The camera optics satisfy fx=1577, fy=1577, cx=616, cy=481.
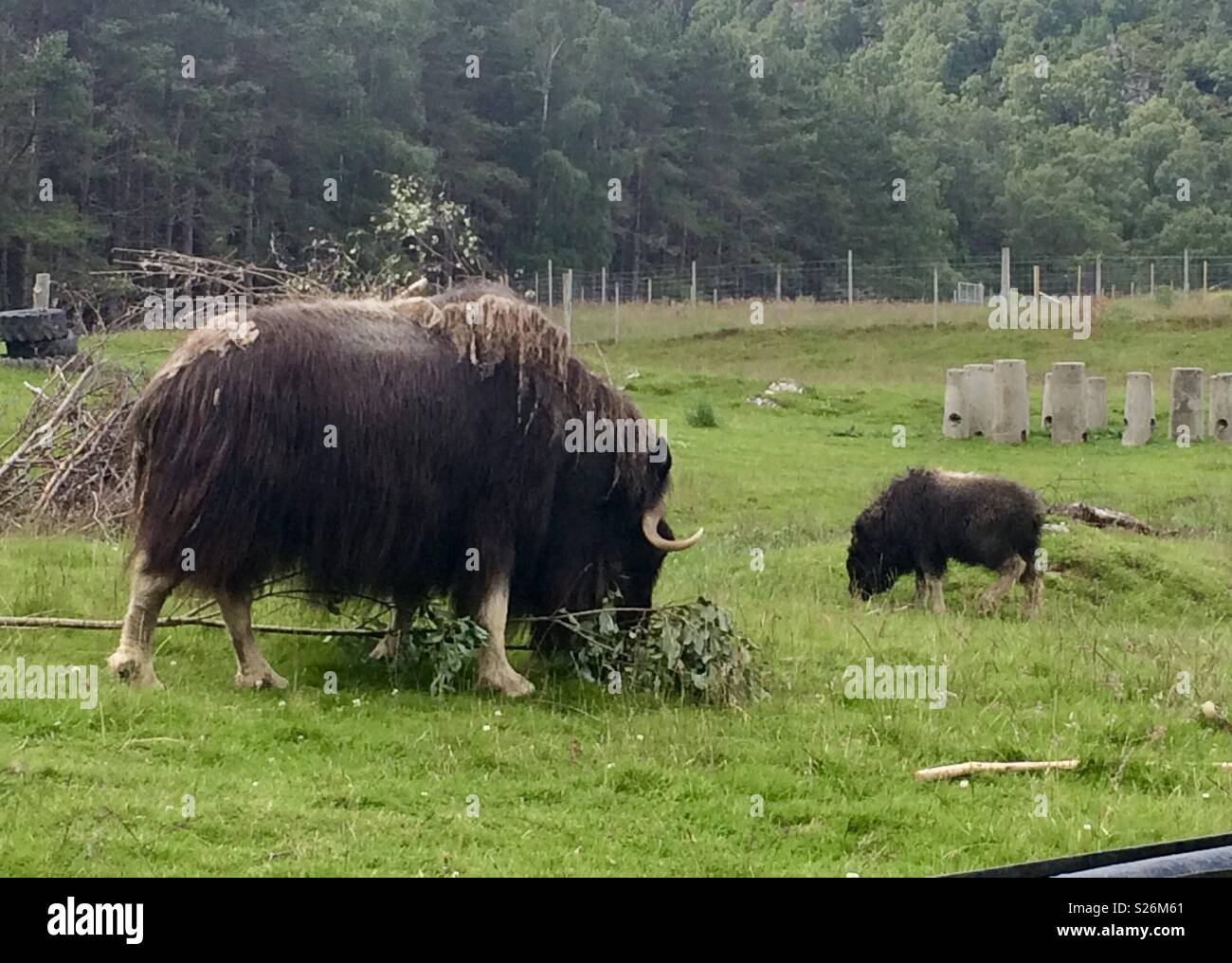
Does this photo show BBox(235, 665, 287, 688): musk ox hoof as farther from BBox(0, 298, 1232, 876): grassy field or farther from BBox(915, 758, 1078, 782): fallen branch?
BBox(915, 758, 1078, 782): fallen branch

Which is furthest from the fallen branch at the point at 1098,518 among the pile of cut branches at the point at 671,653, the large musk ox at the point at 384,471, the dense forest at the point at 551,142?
the dense forest at the point at 551,142

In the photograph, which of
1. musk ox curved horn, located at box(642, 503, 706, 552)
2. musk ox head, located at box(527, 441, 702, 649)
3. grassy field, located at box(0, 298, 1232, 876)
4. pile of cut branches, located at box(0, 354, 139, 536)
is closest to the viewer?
grassy field, located at box(0, 298, 1232, 876)

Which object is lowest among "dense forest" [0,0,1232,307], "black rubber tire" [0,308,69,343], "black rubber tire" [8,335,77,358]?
"black rubber tire" [8,335,77,358]

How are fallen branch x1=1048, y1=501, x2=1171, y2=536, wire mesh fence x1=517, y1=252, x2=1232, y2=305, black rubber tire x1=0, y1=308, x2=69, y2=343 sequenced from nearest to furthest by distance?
fallen branch x1=1048, y1=501, x2=1171, y2=536 < black rubber tire x1=0, y1=308, x2=69, y2=343 < wire mesh fence x1=517, y1=252, x2=1232, y2=305

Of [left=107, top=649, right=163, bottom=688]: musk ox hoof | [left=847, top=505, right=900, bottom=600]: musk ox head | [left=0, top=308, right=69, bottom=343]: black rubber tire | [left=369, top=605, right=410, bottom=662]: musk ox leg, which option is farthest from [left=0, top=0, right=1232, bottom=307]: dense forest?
[left=107, top=649, right=163, bottom=688]: musk ox hoof

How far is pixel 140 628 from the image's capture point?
22.1 feet

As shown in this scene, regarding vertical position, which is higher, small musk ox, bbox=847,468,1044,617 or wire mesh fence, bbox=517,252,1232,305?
wire mesh fence, bbox=517,252,1232,305

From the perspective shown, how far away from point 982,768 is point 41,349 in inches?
651

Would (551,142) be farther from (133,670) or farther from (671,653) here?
(133,670)

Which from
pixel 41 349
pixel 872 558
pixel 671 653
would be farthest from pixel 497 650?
pixel 41 349

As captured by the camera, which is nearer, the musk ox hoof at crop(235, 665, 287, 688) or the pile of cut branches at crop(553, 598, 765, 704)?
the musk ox hoof at crop(235, 665, 287, 688)

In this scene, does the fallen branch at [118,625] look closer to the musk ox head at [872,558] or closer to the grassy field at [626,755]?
the grassy field at [626,755]

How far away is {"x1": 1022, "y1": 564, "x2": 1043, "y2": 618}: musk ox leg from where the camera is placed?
1145cm

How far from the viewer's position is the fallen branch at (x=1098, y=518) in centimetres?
1477
